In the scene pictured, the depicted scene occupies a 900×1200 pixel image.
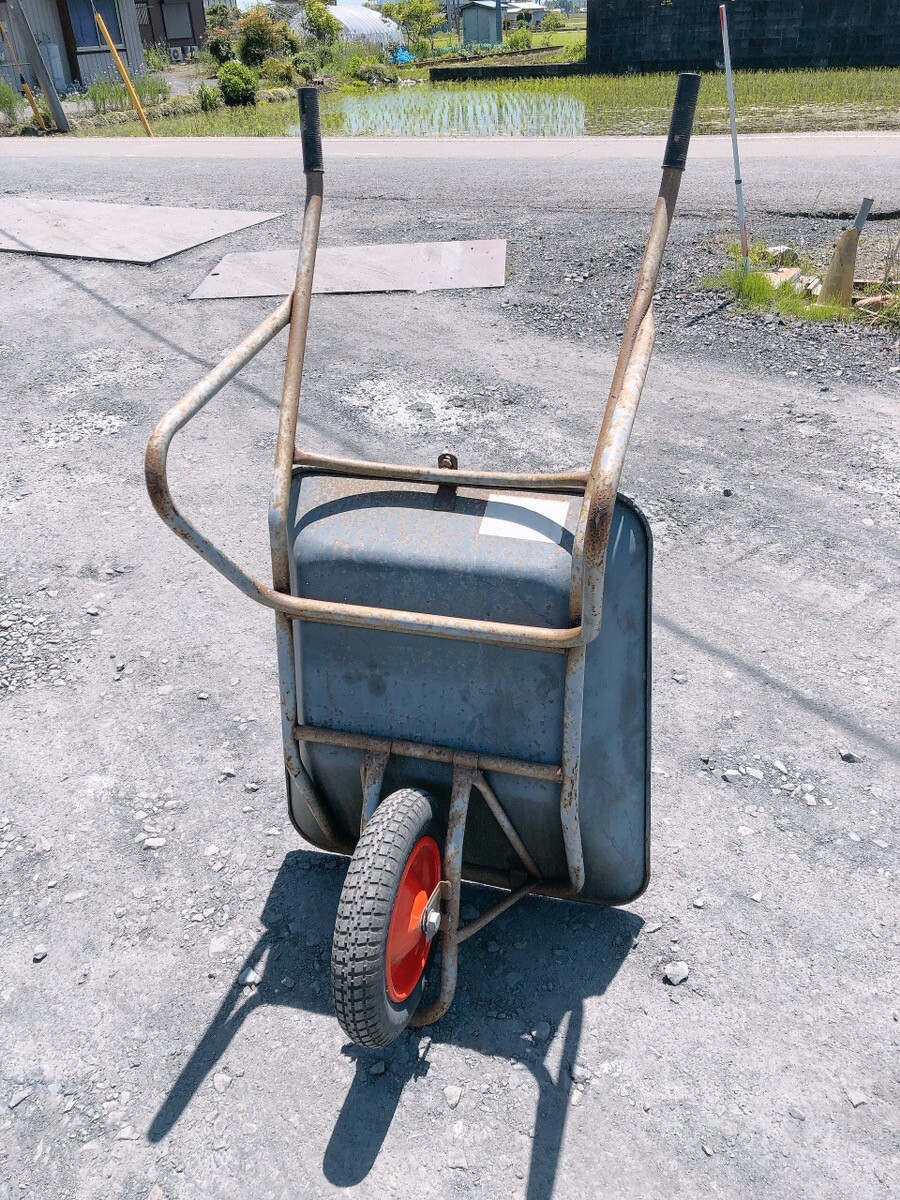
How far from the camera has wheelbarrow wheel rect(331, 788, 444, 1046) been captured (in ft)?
5.87

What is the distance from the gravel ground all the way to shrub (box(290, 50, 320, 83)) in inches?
917

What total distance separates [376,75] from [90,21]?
8.72 meters

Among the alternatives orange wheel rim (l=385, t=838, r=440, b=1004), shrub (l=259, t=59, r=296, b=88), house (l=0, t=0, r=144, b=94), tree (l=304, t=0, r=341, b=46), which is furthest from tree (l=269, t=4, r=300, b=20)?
orange wheel rim (l=385, t=838, r=440, b=1004)

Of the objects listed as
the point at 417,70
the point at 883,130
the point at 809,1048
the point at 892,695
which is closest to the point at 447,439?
the point at 892,695

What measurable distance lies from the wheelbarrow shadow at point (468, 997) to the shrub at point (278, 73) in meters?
25.1

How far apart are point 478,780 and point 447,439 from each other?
2.93 meters

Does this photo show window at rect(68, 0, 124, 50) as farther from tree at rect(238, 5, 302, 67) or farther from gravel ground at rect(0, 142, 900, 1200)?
gravel ground at rect(0, 142, 900, 1200)

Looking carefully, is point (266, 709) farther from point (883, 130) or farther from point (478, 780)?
point (883, 130)

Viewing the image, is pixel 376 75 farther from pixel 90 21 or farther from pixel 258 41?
pixel 90 21

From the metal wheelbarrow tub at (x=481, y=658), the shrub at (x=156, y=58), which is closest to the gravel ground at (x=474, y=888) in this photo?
the metal wheelbarrow tub at (x=481, y=658)

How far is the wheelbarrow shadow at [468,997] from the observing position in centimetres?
196

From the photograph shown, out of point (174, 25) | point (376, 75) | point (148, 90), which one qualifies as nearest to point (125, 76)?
point (148, 90)

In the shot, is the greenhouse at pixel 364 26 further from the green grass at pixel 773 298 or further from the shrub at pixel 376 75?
the green grass at pixel 773 298

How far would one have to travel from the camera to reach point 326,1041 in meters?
2.13
